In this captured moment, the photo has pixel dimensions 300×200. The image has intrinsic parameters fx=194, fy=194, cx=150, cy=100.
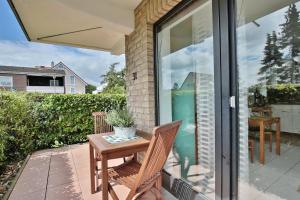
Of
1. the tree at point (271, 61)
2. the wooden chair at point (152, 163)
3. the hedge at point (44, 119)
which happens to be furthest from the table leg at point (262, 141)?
the hedge at point (44, 119)

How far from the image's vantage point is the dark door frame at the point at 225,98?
162 centimetres

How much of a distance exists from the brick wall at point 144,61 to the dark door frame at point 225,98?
1.00 m

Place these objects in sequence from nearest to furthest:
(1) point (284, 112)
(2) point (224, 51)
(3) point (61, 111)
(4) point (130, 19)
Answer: (1) point (284, 112) → (2) point (224, 51) → (4) point (130, 19) → (3) point (61, 111)

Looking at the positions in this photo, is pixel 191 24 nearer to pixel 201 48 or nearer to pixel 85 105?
pixel 201 48

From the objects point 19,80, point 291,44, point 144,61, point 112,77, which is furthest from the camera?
point 19,80

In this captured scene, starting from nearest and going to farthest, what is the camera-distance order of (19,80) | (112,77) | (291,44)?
1. (291,44)
2. (112,77)
3. (19,80)

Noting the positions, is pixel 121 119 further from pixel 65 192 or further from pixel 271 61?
pixel 271 61

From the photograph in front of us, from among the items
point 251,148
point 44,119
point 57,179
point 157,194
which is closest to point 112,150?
point 157,194

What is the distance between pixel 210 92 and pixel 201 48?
495mm

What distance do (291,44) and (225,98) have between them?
1.95 feet

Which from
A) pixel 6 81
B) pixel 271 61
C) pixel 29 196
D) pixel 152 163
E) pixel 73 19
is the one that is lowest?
pixel 29 196

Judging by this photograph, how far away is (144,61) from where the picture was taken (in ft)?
9.52

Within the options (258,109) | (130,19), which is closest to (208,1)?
(258,109)

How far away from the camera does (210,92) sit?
6.25 feet
